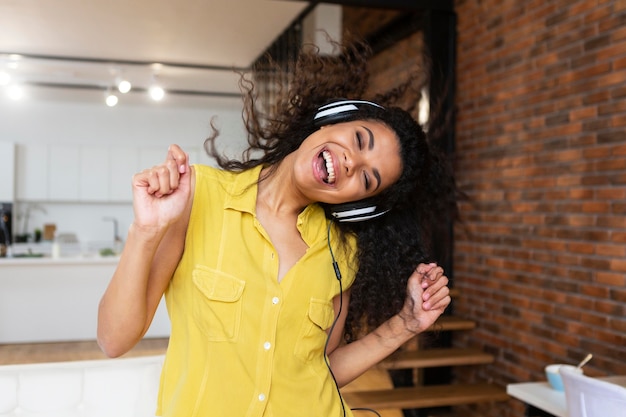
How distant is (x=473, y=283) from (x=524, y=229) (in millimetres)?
684

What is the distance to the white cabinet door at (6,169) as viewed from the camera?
883cm

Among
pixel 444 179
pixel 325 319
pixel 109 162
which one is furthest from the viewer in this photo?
pixel 109 162

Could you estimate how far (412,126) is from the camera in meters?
1.49

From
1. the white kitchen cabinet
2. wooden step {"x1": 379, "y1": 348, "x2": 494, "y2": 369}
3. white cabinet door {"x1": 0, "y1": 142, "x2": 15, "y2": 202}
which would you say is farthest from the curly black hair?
white cabinet door {"x1": 0, "y1": 142, "x2": 15, "y2": 202}

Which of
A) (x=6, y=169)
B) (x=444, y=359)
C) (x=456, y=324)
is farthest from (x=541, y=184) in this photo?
(x=6, y=169)

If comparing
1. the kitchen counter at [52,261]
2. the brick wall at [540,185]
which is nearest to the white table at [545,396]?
the brick wall at [540,185]

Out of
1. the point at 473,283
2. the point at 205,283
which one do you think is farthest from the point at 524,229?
the point at 205,283

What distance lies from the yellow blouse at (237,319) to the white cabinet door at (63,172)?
335 inches

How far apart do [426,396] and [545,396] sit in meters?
1.27

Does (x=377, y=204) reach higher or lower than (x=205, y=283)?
higher

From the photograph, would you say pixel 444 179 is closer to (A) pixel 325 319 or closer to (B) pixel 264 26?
(A) pixel 325 319

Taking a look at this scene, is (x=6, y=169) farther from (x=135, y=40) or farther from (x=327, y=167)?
(x=327, y=167)

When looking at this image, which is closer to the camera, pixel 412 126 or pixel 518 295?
pixel 412 126

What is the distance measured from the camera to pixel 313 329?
1376 mm
